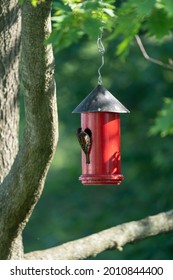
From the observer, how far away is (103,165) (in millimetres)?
6660

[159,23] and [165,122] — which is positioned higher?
[159,23]

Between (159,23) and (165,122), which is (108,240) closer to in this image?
(159,23)

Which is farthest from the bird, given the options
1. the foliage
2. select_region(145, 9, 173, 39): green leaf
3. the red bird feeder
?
the foliage

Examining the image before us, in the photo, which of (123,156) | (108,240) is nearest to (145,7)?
(108,240)

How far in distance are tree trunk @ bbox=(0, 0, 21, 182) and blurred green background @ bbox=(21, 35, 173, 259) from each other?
8.21 meters

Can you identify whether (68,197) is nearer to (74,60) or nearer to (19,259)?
(74,60)

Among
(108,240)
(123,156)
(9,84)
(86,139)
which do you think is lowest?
(123,156)

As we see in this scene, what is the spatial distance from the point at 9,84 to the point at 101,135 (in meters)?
0.98

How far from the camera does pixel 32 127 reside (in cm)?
634

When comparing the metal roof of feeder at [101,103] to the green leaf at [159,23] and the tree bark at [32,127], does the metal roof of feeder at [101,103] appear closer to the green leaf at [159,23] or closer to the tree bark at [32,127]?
the tree bark at [32,127]

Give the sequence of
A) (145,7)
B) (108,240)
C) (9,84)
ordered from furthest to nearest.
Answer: (108,240)
(9,84)
(145,7)

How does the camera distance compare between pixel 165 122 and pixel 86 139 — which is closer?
pixel 165 122

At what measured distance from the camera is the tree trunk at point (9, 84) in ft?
23.9

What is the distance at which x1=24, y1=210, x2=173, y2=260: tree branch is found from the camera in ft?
24.4
